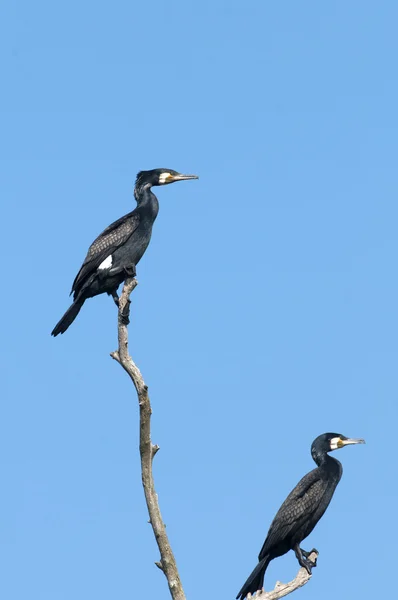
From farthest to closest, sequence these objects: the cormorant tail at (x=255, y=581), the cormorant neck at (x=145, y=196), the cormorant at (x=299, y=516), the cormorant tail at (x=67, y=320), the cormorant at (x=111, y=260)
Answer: the cormorant neck at (x=145, y=196) → the cormorant at (x=111, y=260) → the cormorant tail at (x=67, y=320) → the cormorant at (x=299, y=516) → the cormorant tail at (x=255, y=581)

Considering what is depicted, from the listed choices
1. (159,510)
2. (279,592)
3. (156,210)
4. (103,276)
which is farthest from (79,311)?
(279,592)

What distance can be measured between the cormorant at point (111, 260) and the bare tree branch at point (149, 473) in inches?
71.3

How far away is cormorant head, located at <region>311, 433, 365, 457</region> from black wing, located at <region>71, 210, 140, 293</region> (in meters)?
2.59

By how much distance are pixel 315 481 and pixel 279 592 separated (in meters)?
1.99

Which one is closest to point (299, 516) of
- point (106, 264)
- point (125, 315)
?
point (125, 315)

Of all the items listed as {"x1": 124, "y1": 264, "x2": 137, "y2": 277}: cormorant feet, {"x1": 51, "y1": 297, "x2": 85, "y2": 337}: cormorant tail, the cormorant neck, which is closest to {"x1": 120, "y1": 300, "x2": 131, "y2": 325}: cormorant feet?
{"x1": 124, "y1": 264, "x2": 137, "y2": 277}: cormorant feet

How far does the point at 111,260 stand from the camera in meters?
11.3

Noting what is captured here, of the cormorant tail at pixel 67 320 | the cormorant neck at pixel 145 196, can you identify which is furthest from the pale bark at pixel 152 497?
the cormorant neck at pixel 145 196

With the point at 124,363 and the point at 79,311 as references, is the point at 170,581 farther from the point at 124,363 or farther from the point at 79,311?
the point at 79,311

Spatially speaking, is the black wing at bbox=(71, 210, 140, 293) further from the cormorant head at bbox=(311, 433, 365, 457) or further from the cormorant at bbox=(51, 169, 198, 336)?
the cormorant head at bbox=(311, 433, 365, 457)

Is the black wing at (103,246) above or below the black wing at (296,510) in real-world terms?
above

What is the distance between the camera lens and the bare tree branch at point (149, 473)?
8953mm

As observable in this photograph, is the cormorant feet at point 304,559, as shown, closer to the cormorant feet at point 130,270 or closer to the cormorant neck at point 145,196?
the cormorant feet at point 130,270

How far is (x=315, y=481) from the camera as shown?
10906 mm
